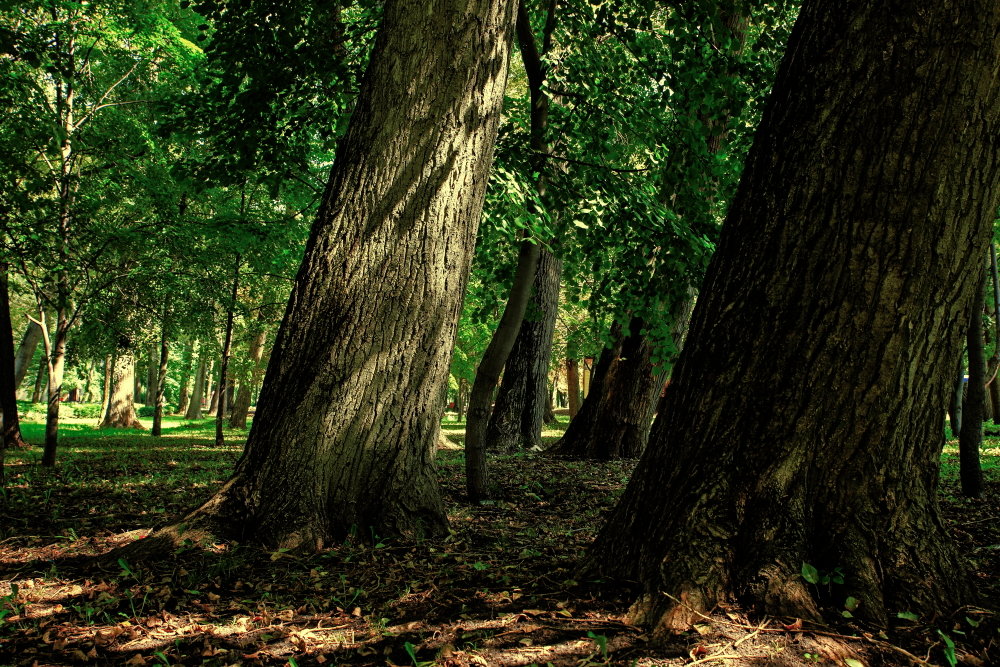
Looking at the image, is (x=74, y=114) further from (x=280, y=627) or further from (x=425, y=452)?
(x=280, y=627)

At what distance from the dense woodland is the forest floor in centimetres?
2

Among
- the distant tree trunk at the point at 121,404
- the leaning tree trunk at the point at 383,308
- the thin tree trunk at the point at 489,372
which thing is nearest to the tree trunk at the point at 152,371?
the distant tree trunk at the point at 121,404

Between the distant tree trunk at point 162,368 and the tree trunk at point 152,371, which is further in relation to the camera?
the tree trunk at point 152,371

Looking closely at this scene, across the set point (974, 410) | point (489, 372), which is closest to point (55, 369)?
point (489, 372)

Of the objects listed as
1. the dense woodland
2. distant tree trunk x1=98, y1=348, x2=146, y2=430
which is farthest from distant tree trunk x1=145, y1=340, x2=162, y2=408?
the dense woodland

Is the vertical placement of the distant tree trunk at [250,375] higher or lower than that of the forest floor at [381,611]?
higher

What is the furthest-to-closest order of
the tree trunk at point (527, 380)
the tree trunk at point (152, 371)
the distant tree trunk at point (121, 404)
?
the distant tree trunk at point (121, 404) → the tree trunk at point (152, 371) → the tree trunk at point (527, 380)

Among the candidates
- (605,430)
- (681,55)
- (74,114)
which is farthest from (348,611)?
(74,114)

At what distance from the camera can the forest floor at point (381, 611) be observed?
209cm

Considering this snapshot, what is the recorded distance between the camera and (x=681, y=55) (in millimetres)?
5125

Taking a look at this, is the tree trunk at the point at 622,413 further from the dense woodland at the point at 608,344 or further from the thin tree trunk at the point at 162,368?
the thin tree trunk at the point at 162,368

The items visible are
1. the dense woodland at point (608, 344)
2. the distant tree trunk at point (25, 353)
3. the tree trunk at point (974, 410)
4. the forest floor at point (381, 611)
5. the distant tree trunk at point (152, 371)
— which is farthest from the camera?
the distant tree trunk at point (25, 353)

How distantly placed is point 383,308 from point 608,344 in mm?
3385

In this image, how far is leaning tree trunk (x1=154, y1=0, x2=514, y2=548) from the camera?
3445 millimetres
